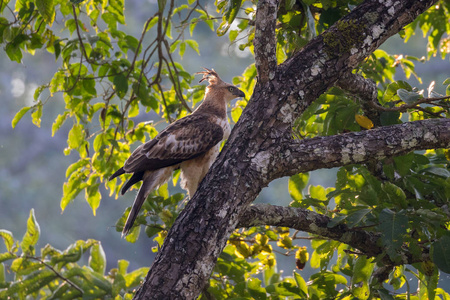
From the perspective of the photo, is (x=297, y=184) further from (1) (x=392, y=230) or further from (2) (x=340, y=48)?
(1) (x=392, y=230)

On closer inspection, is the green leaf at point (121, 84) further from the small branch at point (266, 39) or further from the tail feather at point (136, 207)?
the small branch at point (266, 39)

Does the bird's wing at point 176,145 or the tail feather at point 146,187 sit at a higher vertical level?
the bird's wing at point 176,145

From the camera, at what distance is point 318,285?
3559 millimetres

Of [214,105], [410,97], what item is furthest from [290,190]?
[410,97]

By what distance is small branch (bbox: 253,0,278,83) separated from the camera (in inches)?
112

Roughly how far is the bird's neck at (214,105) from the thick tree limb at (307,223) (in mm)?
2273

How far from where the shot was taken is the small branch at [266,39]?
286 centimetres

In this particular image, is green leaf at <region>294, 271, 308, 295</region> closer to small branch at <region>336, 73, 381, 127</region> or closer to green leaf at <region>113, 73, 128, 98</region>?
small branch at <region>336, 73, 381, 127</region>

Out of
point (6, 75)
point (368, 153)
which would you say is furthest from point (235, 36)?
point (6, 75)

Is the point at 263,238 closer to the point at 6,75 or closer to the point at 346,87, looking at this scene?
the point at 346,87

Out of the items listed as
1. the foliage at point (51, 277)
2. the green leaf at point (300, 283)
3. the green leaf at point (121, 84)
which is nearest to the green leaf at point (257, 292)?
the green leaf at point (300, 283)

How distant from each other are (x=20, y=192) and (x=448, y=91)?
936 inches

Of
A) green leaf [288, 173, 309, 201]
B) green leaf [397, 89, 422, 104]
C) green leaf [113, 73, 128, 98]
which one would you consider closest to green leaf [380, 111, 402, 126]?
green leaf [397, 89, 422, 104]

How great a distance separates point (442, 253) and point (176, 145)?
97.3 inches
